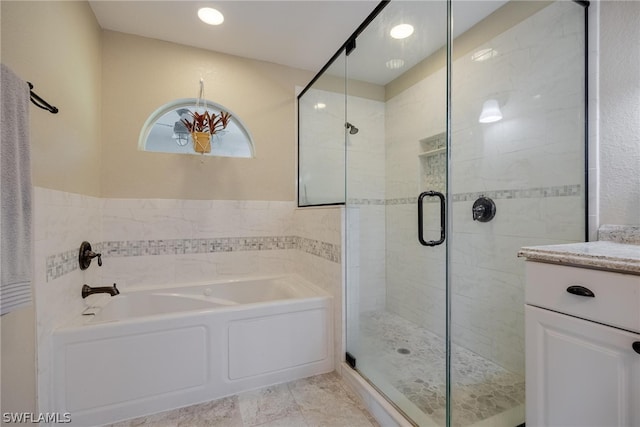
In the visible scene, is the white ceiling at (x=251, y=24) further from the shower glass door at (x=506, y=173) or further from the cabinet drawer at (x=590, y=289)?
the cabinet drawer at (x=590, y=289)

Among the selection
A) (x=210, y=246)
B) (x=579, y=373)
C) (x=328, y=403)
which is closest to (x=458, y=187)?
(x=579, y=373)

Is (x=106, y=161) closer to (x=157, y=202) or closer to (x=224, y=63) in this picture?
(x=157, y=202)

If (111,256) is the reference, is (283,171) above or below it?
above

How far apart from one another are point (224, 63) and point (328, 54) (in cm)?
100

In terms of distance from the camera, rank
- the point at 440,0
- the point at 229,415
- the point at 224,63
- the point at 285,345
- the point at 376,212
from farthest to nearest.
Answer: the point at 224,63
the point at 376,212
the point at 285,345
the point at 440,0
the point at 229,415

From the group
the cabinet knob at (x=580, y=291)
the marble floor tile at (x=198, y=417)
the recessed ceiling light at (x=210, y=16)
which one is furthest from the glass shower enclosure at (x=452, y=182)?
the recessed ceiling light at (x=210, y=16)

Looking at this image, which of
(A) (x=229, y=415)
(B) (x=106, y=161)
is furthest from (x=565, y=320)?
(B) (x=106, y=161)

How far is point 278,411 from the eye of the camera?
5.09 ft

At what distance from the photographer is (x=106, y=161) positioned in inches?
88.2

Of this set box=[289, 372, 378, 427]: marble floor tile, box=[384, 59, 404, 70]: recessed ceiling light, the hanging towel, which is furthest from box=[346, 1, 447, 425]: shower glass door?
the hanging towel

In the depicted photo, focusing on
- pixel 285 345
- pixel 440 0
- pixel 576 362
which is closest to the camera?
pixel 576 362

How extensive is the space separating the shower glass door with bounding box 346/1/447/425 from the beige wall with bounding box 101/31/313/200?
2.73 feet

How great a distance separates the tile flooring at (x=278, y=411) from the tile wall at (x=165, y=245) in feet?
1.06

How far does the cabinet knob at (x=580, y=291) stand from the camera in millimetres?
861
